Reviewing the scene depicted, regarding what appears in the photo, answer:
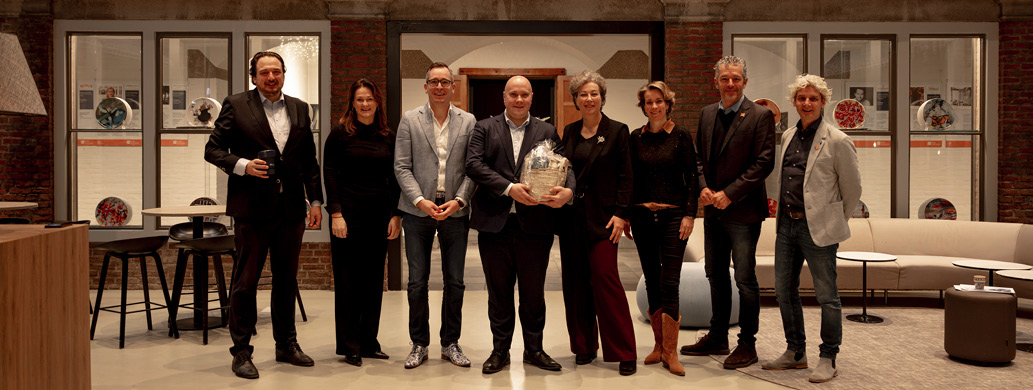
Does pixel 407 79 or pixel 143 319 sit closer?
pixel 143 319

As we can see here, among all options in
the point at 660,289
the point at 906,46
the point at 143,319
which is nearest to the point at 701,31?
the point at 906,46

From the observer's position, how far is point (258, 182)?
13.6 feet

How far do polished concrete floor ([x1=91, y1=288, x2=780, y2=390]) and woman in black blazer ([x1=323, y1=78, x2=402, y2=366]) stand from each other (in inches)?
14.6

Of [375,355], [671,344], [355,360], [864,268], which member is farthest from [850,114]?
[355,360]

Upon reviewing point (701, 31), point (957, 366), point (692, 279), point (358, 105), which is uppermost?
point (701, 31)

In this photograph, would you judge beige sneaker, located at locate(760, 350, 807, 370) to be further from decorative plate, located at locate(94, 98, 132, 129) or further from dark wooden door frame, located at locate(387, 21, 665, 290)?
decorative plate, located at locate(94, 98, 132, 129)

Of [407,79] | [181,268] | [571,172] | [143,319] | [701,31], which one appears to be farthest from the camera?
[407,79]

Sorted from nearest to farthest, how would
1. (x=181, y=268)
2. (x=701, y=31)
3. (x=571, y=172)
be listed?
(x=571, y=172), (x=181, y=268), (x=701, y=31)

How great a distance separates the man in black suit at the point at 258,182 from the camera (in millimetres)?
4156

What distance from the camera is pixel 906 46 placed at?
733 cm

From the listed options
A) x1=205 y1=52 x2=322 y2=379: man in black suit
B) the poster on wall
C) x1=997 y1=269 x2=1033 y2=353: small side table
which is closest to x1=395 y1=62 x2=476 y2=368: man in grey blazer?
x1=205 y1=52 x2=322 y2=379: man in black suit

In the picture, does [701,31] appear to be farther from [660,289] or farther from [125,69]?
[125,69]

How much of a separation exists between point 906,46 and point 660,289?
4.74 metres

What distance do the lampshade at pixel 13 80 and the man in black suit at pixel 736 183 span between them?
10.7ft
